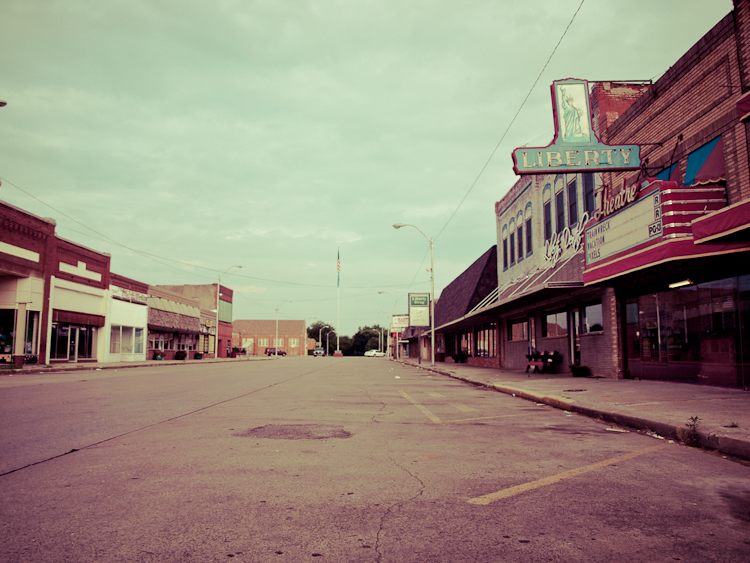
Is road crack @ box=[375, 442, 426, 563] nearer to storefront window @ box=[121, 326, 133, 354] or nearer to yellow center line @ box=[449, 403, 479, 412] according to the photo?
yellow center line @ box=[449, 403, 479, 412]

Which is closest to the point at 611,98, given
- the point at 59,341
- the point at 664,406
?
the point at 664,406

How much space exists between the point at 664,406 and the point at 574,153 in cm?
763

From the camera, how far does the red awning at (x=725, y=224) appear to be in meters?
9.95

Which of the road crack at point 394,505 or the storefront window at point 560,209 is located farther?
the storefront window at point 560,209

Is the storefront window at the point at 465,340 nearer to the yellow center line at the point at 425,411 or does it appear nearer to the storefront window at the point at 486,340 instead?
the storefront window at the point at 486,340

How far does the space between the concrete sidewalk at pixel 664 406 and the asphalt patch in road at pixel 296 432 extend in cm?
475

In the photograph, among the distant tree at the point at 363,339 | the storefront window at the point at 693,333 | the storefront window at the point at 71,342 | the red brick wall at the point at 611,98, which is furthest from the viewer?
the distant tree at the point at 363,339

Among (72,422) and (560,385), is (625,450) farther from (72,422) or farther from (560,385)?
(560,385)

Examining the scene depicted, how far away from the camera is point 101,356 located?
43.8m

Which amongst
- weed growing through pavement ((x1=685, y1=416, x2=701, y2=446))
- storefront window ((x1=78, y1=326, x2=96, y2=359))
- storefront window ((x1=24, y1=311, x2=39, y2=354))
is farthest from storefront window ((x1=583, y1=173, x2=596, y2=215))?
storefront window ((x1=78, y1=326, x2=96, y2=359))

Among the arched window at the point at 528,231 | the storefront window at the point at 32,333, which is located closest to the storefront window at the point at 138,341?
the storefront window at the point at 32,333

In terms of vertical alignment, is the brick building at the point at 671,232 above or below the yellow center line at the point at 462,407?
above

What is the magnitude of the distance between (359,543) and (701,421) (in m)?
6.97

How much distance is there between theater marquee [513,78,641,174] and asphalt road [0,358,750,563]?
8.20 metres
